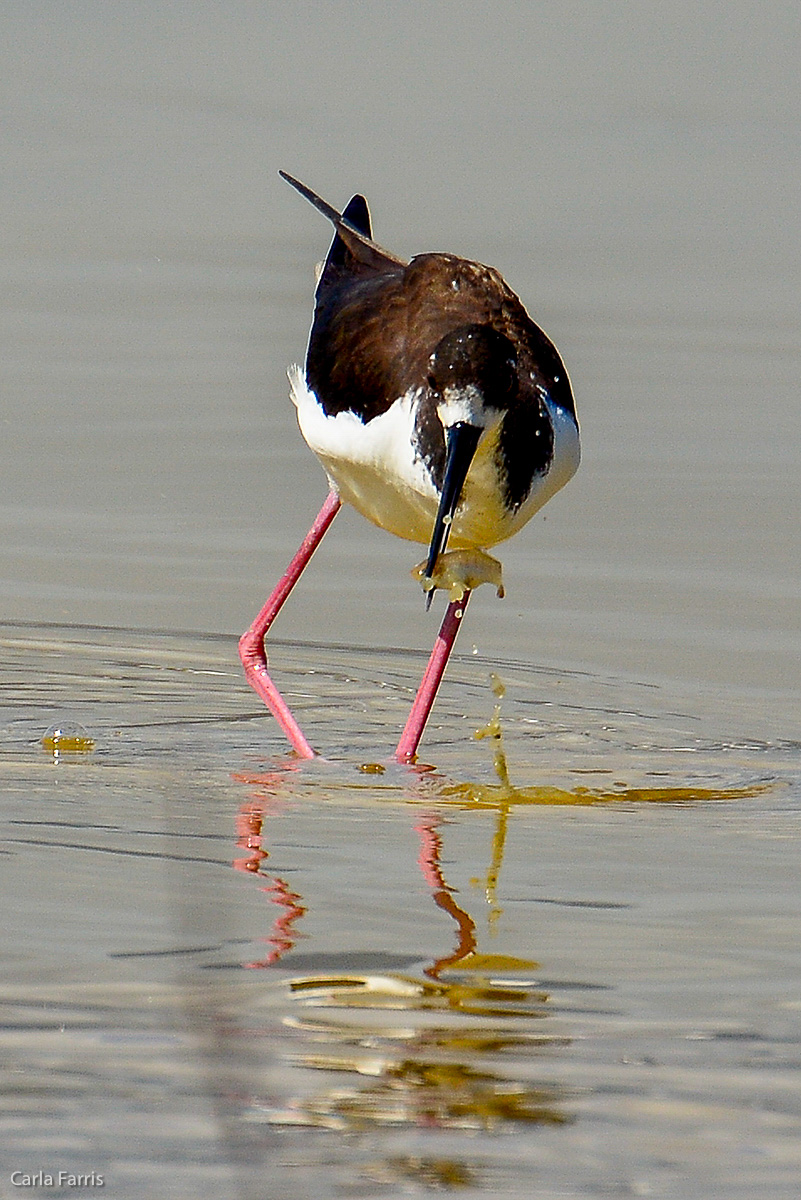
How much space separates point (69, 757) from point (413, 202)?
6.61 m

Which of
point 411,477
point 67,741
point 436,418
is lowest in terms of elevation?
point 67,741

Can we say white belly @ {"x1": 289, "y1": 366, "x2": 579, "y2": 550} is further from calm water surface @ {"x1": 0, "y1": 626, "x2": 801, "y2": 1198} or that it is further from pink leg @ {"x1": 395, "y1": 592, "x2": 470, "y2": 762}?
calm water surface @ {"x1": 0, "y1": 626, "x2": 801, "y2": 1198}

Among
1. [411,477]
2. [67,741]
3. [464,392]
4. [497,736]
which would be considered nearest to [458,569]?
[411,477]

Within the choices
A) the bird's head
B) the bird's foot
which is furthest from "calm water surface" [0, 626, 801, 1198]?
the bird's head

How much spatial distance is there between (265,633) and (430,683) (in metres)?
0.80

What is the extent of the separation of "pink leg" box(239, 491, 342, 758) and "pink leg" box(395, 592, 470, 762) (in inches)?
11.9

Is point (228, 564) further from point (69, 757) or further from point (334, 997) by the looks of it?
point (334, 997)

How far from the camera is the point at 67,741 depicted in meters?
5.89

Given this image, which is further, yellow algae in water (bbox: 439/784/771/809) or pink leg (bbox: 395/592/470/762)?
pink leg (bbox: 395/592/470/762)

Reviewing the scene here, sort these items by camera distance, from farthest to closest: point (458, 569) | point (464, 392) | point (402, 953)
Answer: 1. point (458, 569)
2. point (464, 392)
3. point (402, 953)

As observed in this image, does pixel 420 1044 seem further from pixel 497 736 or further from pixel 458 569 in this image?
pixel 458 569

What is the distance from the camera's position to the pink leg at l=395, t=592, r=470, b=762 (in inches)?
243

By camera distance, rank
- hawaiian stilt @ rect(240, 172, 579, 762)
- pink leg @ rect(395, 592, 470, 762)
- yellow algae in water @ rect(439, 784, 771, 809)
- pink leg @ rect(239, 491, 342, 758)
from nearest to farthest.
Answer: yellow algae in water @ rect(439, 784, 771, 809), hawaiian stilt @ rect(240, 172, 579, 762), pink leg @ rect(395, 592, 470, 762), pink leg @ rect(239, 491, 342, 758)

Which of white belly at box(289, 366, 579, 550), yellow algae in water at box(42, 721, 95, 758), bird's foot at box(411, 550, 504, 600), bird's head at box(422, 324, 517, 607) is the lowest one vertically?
yellow algae in water at box(42, 721, 95, 758)
